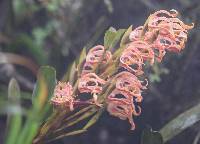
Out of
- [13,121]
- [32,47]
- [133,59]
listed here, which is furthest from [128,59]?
[32,47]

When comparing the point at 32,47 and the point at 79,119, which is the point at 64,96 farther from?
the point at 32,47

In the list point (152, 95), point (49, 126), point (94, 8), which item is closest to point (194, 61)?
point (152, 95)

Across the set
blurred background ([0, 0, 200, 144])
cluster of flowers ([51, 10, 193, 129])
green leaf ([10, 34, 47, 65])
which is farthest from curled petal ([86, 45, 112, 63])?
green leaf ([10, 34, 47, 65])

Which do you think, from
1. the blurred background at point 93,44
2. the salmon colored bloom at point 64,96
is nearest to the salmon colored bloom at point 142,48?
the salmon colored bloom at point 64,96

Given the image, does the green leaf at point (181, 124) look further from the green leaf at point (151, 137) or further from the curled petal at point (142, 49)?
the curled petal at point (142, 49)

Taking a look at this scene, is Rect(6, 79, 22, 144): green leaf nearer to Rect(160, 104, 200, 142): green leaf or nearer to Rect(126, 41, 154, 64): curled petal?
Rect(126, 41, 154, 64): curled petal

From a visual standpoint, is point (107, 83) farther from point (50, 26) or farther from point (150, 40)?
point (50, 26)
